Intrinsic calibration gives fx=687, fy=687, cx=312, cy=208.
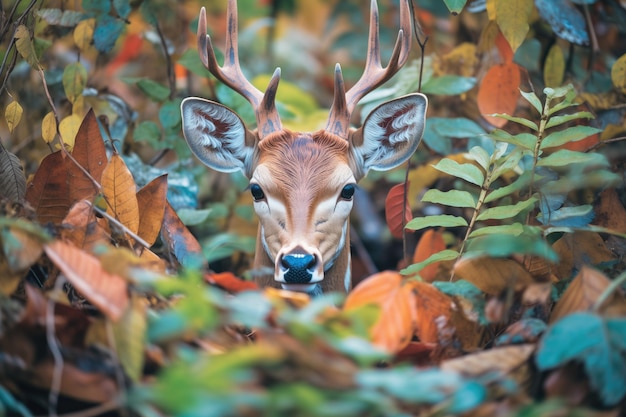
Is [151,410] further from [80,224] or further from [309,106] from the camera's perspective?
[309,106]

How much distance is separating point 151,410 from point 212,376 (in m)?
0.35

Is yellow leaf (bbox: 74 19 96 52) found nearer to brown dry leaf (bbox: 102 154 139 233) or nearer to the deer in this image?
the deer

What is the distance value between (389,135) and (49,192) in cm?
156

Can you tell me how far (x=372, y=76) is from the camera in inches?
131

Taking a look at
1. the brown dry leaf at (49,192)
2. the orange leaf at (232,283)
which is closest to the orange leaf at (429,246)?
the orange leaf at (232,283)

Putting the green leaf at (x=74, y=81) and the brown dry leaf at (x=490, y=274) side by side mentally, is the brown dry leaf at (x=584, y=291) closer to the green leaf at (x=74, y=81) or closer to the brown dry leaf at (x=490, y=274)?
the brown dry leaf at (x=490, y=274)

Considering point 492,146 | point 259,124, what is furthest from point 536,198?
point 259,124

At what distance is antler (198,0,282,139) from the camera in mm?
3157

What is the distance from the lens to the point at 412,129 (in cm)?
323

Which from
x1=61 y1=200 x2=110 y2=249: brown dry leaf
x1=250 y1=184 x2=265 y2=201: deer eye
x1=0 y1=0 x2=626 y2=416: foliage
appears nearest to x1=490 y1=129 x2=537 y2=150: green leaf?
x1=0 y1=0 x2=626 y2=416: foliage

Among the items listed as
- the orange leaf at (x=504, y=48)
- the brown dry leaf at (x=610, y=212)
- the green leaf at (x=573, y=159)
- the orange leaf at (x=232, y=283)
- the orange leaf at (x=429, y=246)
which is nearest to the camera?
the orange leaf at (x=232, y=283)

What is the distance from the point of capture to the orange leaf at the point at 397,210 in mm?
3314

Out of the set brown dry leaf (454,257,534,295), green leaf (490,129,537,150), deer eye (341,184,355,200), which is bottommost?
brown dry leaf (454,257,534,295)

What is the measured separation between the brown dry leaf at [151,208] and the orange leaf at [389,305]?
0.99 m
